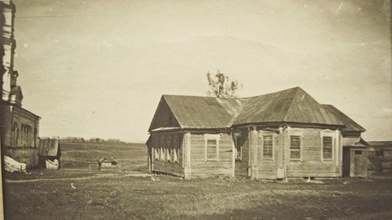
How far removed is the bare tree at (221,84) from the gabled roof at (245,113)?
6.64 feet

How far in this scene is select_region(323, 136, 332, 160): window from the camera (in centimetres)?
1084

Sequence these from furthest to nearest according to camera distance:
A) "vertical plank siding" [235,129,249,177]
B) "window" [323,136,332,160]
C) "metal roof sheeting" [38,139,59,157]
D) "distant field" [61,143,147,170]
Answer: "vertical plank siding" [235,129,249,177], "window" [323,136,332,160], "distant field" [61,143,147,170], "metal roof sheeting" [38,139,59,157]

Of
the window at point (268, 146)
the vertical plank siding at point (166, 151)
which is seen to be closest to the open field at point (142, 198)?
the window at point (268, 146)

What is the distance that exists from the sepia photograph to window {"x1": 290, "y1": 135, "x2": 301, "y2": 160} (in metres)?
1.30

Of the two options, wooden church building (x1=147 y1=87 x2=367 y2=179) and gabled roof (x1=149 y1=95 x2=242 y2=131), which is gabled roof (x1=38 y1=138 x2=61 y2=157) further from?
gabled roof (x1=149 y1=95 x2=242 y2=131)

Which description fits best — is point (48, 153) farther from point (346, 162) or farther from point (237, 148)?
point (346, 162)

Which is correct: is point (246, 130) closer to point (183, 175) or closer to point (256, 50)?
point (183, 175)

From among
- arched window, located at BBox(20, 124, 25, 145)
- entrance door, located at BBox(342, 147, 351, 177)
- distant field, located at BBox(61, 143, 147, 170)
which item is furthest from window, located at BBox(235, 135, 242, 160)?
arched window, located at BBox(20, 124, 25, 145)

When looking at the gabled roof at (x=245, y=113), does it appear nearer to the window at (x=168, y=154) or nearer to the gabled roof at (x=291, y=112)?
the gabled roof at (x=291, y=112)

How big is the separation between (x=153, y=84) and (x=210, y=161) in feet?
16.5

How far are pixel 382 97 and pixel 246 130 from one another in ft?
13.6

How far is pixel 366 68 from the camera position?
26.6 feet

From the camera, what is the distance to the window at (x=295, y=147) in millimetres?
10542

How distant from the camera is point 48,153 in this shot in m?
6.41
